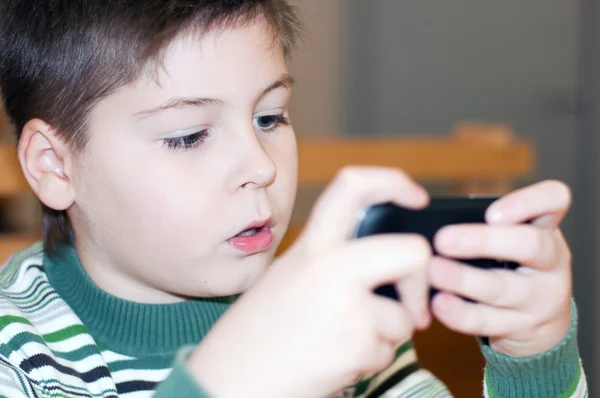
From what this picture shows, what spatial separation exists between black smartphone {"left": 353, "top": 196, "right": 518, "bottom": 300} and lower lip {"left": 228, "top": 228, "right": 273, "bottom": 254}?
222 millimetres

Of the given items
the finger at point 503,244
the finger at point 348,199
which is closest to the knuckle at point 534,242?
the finger at point 503,244

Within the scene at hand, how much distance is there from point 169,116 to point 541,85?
8.32ft

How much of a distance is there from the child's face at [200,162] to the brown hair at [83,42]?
2 centimetres

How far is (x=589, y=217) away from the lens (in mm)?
2992

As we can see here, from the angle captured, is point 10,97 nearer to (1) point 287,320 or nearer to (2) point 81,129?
(2) point 81,129

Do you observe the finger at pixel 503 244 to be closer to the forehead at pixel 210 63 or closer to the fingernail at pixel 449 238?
the fingernail at pixel 449 238

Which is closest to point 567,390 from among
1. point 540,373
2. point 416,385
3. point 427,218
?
point 540,373

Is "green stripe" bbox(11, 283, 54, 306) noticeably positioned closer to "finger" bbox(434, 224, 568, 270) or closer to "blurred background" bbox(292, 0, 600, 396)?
"finger" bbox(434, 224, 568, 270)

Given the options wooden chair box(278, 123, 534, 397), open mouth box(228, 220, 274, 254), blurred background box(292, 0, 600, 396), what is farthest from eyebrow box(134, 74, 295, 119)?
blurred background box(292, 0, 600, 396)

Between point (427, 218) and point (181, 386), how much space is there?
21cm

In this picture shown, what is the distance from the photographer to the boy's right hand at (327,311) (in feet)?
1.79

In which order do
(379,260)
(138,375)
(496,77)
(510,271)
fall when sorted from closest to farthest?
(379,260)
(510,271)
(138,375)
(496,77)

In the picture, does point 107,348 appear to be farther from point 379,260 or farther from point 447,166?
point 447,166

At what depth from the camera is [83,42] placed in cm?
84
